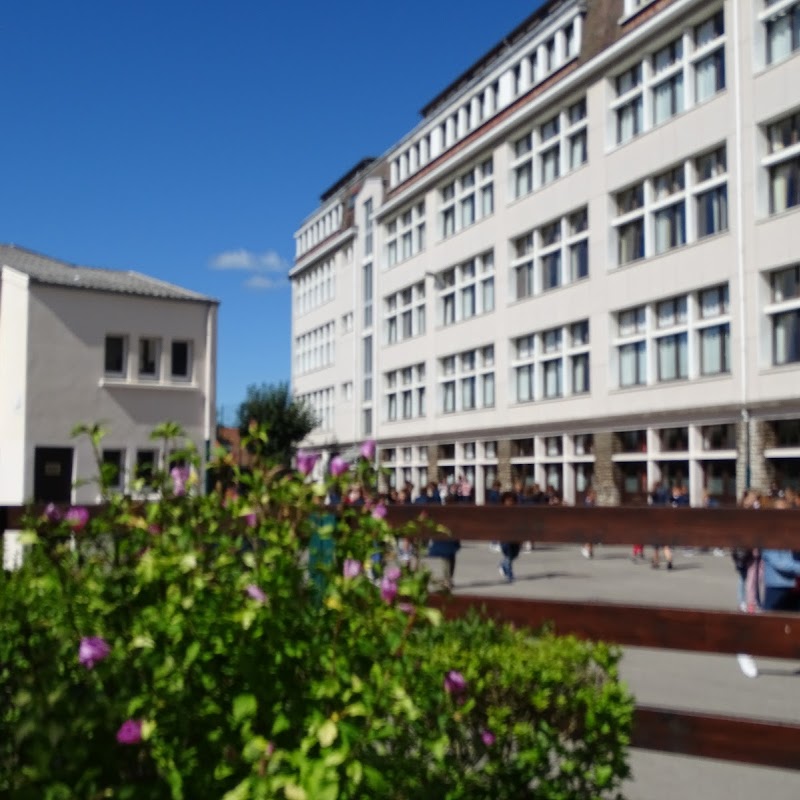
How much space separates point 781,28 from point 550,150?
13.5m

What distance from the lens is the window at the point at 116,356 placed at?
35.1 meters

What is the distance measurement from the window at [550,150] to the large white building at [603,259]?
94 millimetres

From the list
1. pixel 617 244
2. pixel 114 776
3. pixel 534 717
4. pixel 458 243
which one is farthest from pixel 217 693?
pixel 458 243

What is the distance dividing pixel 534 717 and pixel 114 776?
1.55 meters

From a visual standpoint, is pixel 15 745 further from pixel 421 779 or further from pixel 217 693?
pixel 421 779

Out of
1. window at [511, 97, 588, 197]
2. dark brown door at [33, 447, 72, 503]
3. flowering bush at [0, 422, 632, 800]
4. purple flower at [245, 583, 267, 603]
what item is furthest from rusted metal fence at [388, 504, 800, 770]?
window at [511, 97, 588, 197]

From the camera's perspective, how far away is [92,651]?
265 centimetres

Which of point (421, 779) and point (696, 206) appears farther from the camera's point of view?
point (696, 206)

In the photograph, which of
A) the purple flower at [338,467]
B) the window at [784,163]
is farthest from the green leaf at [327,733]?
the window at [784,163]

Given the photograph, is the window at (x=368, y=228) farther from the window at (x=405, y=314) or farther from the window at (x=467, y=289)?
the window at (x=467, y=289)

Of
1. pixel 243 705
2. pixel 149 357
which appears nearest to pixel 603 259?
pixel 149 357

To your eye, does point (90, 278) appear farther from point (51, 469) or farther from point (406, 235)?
point (406, 235)

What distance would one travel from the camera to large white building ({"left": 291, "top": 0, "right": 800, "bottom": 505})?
3406cm

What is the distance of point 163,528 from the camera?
3.42 m
